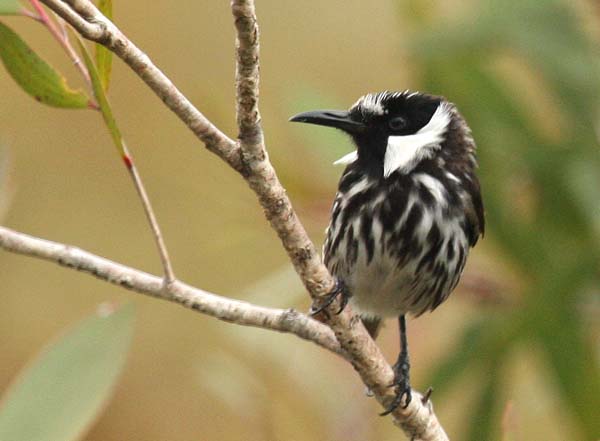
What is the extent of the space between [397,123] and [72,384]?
1.01 meters

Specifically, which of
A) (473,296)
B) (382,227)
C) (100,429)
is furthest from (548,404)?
(100,429)

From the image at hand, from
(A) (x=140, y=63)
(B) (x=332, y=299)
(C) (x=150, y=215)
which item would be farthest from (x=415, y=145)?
(A) (x=140, y=63)

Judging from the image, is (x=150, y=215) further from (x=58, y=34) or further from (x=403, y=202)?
(x=403, y=202)

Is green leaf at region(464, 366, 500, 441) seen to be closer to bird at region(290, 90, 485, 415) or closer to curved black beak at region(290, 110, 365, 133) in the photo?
bird at region(290, 90, 485, 415)

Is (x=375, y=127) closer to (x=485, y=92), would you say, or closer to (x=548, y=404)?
(x=485, y=92)

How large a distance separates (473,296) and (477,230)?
93 cm

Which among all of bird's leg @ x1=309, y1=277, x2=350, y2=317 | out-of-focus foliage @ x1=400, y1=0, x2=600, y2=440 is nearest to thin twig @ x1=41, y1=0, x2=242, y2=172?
bird's leg @ x1=309, y1=277, x2=350, y2=317

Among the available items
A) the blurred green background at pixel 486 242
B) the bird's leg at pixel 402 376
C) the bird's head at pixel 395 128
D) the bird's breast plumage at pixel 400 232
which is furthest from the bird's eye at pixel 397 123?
the blurred green background at pixel 486 242

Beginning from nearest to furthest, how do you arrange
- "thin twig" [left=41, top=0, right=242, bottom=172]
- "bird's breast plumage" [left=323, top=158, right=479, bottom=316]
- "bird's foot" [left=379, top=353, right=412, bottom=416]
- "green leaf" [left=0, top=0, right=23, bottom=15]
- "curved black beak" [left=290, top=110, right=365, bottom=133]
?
"thin twig" [left=41, top=0, right=242, bottom=172] < "green leaf" [left=0, top=0, right=23, bottom=15] < "bird's foot" [left=379, top=353, right=412, bottom=416] < "curved black beak" [left=290, top=110, right=365, bottom=133] < "bird's breast plumage" [left=323, top=158, right=479, bottom=316]

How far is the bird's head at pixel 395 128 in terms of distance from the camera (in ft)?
9.70

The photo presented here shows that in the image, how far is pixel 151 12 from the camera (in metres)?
6.43

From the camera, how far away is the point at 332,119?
9.33 ft

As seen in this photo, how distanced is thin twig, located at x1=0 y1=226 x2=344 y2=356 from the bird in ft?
1.87

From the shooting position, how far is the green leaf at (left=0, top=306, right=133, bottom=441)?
2.55 m
